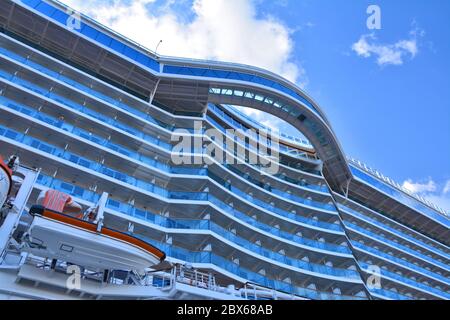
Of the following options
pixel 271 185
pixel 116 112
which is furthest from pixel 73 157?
pixel 271 185

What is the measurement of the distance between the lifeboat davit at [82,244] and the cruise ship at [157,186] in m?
0.04

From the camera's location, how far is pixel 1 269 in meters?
11.3

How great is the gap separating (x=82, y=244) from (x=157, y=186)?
11.9m

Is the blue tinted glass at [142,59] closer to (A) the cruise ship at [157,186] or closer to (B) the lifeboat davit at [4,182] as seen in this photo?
(A) the cruise ship at [157,186]

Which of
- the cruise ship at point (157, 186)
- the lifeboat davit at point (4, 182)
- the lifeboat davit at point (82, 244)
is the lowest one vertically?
the lifeboat davit at point (82, 244)

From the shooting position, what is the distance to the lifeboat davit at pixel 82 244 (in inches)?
437

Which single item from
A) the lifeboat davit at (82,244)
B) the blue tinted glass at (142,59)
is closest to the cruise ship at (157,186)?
the lifeboat davit at (82,244)

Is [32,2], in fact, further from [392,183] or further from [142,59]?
[392,183]

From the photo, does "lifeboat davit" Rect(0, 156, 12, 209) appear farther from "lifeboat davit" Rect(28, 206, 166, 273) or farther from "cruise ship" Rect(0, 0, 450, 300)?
"lifeboat davit" Rect(28, 206, 166, 273)

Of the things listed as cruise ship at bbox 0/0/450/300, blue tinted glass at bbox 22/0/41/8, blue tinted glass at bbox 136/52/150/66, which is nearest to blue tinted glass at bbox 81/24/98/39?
cruise ship at bbox 0/0/450/300

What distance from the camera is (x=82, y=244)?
1156 centimetres

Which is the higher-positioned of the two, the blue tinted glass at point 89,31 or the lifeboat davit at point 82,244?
the blue tinted glass at point 89,31

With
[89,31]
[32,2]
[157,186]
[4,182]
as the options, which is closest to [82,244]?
[4,182]

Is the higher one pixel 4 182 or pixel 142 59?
pixel 142 59
